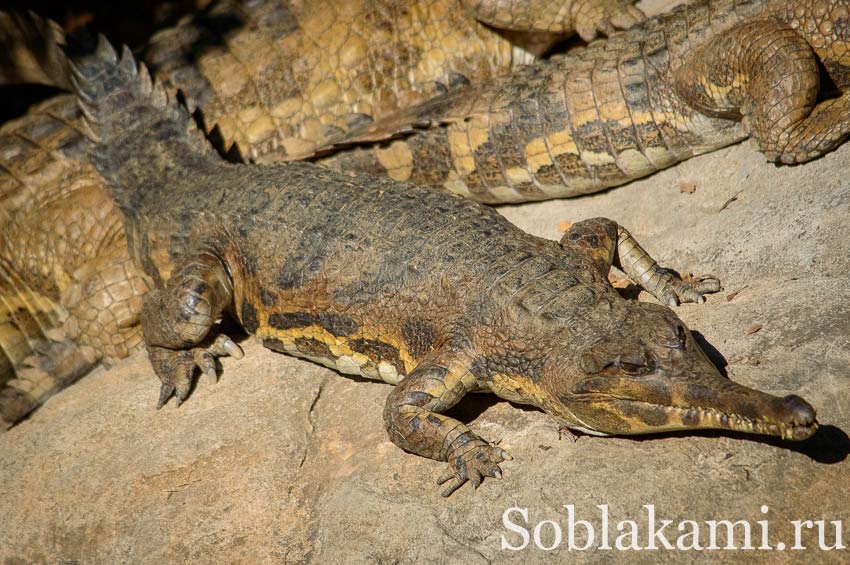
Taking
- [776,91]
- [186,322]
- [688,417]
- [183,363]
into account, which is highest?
[776,91]

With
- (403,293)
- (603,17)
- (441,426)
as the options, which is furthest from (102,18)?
(441,426)

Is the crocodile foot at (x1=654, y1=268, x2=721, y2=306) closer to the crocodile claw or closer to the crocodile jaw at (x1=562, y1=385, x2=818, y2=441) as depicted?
the crocodile claw

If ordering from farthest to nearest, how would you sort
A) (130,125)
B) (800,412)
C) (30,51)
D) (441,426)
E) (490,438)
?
(30,51) < (130,125) < (490,438) < (441,426) < (800,412)

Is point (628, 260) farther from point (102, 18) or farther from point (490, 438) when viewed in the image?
point (102, 18)

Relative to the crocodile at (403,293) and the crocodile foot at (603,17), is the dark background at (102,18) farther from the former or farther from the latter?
the crocodile foot at (603,17)

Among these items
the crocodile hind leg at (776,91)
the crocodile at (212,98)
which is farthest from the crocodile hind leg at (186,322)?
the crocodile hind leg at (776,91)

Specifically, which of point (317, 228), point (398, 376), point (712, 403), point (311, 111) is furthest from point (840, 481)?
point (311, 111)

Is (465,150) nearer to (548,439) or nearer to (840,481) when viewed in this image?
(548,439)
